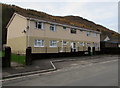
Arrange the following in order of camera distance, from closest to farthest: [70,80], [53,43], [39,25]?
[70,80], [39,25], [53,43]

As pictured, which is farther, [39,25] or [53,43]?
[53,43]

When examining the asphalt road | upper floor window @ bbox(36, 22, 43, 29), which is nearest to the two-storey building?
upper floor window @ bbox(36, 22, 43, 29)

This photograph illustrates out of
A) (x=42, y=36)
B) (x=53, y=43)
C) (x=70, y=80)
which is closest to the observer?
(x=70, y=80)

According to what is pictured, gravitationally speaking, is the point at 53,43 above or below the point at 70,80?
above

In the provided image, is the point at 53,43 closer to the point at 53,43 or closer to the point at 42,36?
the point at 53,43

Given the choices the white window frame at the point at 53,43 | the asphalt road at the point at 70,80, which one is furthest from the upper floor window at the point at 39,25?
the asphalt road at the point at 70,80

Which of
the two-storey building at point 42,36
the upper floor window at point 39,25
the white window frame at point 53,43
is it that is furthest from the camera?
the white window frame at point 53,43

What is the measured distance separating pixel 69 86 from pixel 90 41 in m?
29.6

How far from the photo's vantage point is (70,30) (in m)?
30.0

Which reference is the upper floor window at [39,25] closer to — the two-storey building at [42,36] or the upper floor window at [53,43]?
the two-storey building at [42,36]

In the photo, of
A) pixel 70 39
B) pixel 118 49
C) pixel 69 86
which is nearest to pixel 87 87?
pixel 69 86

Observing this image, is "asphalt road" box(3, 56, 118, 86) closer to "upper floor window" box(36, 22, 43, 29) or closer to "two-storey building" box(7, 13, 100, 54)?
"two-storey building" box(7, 13, 100, 54)

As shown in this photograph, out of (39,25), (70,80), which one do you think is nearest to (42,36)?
(39,25)

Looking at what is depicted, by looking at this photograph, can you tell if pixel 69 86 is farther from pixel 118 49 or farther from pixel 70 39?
pixel 118 49
